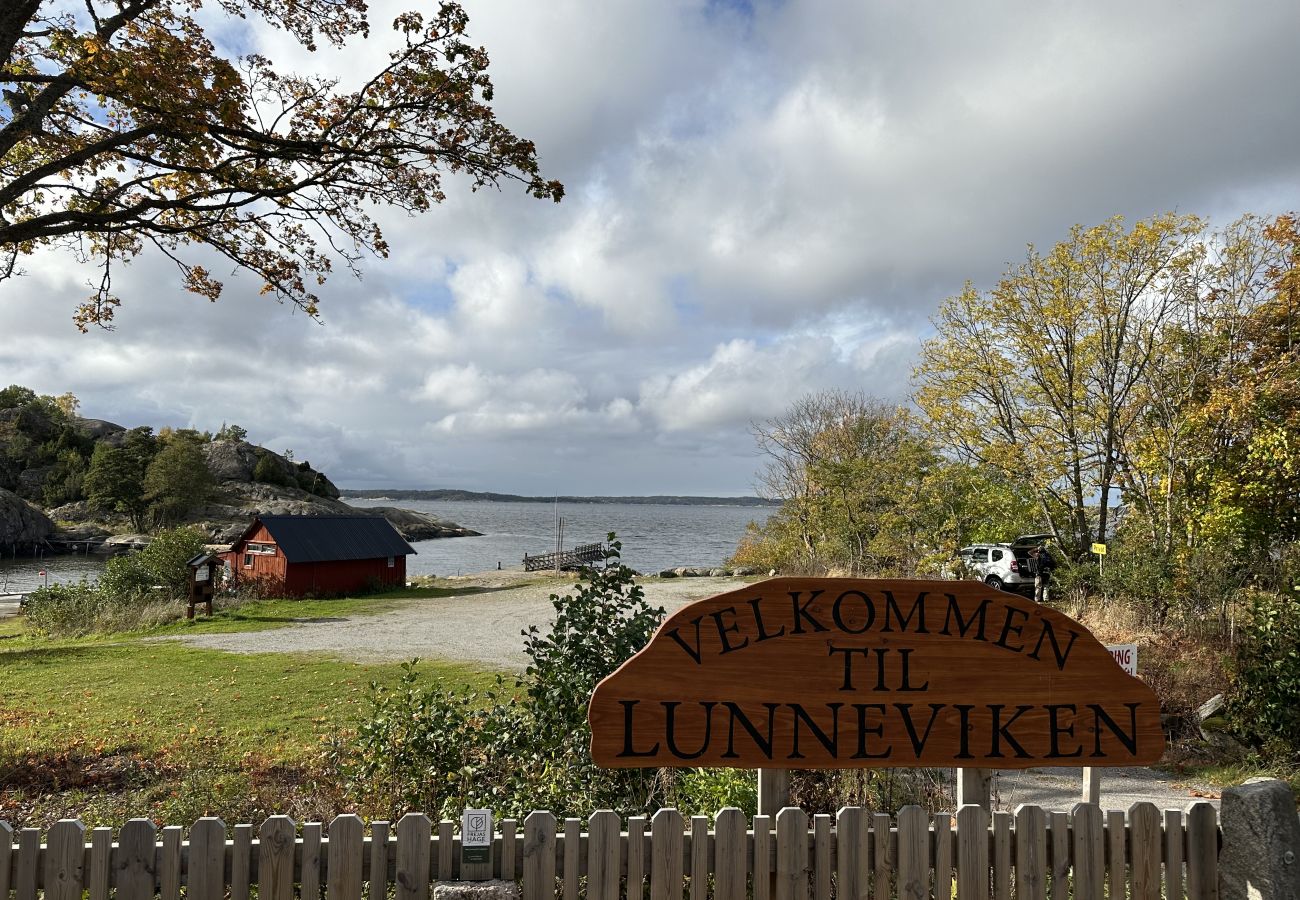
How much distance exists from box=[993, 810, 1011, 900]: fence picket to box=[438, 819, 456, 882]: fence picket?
8.60ft

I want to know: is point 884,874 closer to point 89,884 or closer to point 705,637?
point 705,637

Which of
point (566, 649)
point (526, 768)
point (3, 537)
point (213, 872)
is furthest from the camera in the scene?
point (3, 537)

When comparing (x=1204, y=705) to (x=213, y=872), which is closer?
(x=213, y=872)

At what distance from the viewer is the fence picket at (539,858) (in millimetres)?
3350

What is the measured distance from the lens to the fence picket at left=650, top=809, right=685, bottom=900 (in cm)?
342

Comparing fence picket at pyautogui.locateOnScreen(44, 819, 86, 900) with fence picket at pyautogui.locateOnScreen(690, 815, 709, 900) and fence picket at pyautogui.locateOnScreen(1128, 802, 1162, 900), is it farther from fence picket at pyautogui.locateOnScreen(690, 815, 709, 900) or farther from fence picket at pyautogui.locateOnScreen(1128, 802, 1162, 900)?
fence picket at pyautogui.locateOnScreen(1128, 802, 1162, 900)

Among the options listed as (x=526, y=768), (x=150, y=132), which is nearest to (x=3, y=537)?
(x=150, y=132)

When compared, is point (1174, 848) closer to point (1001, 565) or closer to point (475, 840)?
point (475, 840)

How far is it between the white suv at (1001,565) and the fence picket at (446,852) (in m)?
20.5

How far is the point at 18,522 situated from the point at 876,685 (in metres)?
85.5

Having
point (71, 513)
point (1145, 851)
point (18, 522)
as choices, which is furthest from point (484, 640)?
point (71, 513)

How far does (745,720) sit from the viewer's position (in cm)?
375

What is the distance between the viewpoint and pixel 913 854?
354 centimetres

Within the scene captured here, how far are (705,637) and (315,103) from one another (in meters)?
7.35
